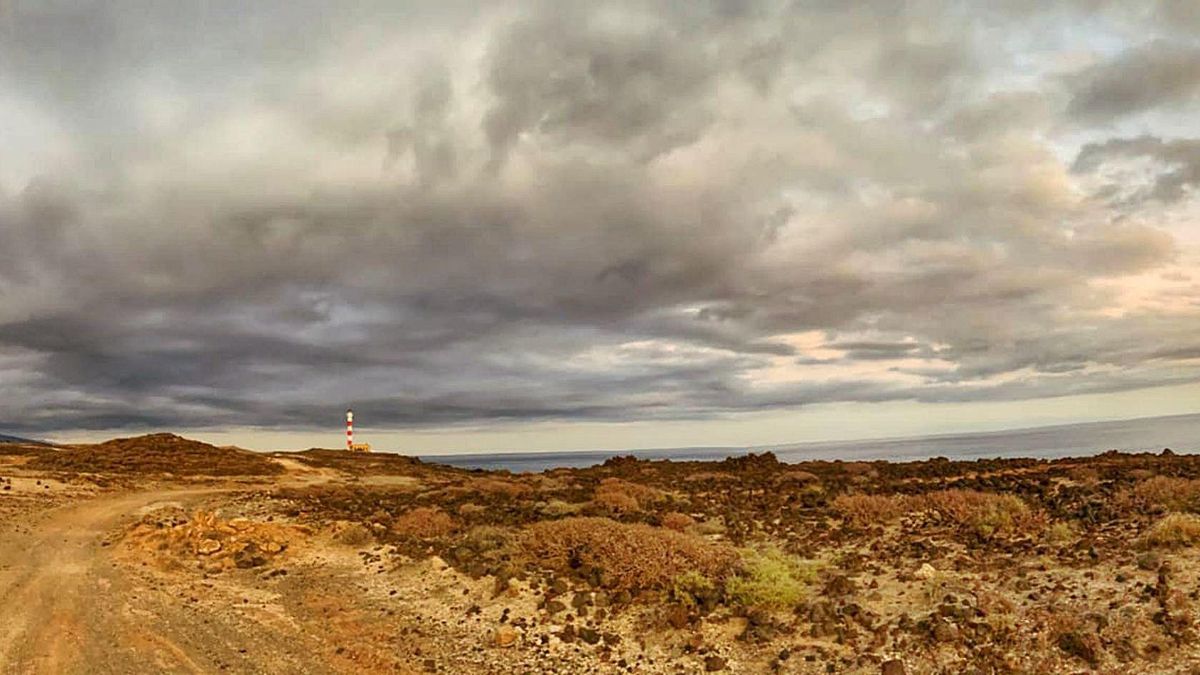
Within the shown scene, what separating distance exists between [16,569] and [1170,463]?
3788cm

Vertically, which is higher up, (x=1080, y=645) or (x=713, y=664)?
(x=1080, y=645)

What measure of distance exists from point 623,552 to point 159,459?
39721 mm

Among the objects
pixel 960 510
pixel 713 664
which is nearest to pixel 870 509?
pixel 960 510

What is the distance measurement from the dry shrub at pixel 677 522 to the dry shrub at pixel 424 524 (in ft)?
20.5

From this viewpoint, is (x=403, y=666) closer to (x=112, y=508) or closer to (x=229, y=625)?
(x=229, y=625)

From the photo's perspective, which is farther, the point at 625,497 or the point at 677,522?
the point at 625,497

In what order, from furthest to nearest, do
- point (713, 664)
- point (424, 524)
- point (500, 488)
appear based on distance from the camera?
point (500, 488) < point (424, 524) < point (713, 664)

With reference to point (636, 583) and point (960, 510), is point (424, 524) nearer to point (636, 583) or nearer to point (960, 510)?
point (636, 583)

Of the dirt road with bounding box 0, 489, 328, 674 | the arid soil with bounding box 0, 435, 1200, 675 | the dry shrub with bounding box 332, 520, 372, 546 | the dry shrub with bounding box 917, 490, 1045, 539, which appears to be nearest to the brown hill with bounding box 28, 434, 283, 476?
the arid soil with bounding box 0, 435, 1200, 675

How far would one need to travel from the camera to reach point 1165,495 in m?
17.9

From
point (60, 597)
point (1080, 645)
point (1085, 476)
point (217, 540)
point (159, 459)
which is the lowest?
point (60, 597)

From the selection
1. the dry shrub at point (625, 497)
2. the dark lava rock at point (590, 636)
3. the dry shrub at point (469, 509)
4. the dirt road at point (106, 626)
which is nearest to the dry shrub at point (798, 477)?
the dry shrub at point (625, 497)

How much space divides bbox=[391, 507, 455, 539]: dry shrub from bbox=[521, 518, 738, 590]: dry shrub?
147 inches

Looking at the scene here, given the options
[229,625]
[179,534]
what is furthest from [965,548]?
[179,534]
